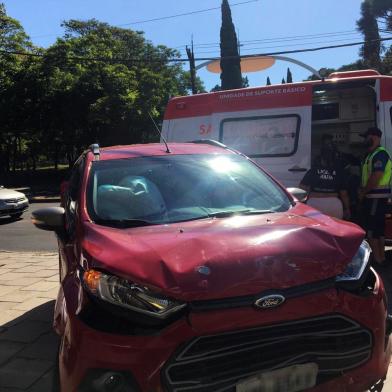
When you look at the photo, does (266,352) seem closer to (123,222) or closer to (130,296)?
(130,296)

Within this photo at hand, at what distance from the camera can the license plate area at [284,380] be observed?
7.62 ft

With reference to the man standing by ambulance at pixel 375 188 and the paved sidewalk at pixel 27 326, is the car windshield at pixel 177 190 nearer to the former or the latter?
the paved sidewalk at pixel 27 326

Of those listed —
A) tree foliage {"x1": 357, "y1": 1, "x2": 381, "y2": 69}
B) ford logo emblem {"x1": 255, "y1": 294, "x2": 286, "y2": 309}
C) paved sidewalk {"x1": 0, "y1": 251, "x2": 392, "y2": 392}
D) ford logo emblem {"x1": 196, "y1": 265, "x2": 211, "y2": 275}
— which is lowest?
paved sidewalk {"x1": 0, "y1": 251, "x2": 392, "y2": 392}

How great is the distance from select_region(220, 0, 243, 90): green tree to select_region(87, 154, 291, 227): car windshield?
29.3m

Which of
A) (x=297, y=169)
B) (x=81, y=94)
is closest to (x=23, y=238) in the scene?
(x=297, y=169)

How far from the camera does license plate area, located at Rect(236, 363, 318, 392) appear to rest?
7.62 feet

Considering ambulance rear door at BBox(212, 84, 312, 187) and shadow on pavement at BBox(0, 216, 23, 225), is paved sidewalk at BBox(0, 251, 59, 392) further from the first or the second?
shadow on pavement at BBox(0, 216, 23, 225)

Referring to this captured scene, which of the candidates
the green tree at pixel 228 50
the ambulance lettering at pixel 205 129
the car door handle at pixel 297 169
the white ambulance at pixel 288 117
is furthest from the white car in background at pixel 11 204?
the green tree at pixel 228 50

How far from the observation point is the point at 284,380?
7.83 feet

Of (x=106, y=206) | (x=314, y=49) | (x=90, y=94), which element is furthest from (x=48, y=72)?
(x=106, y=206)

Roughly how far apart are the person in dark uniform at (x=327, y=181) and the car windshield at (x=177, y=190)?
8.67 feet

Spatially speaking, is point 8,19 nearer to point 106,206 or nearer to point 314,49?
point 314,49

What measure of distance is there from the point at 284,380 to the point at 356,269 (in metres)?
0.73

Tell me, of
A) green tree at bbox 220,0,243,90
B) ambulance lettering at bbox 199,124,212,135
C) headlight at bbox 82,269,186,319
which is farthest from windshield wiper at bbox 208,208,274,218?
green tree at bbox 220,0,243,90
